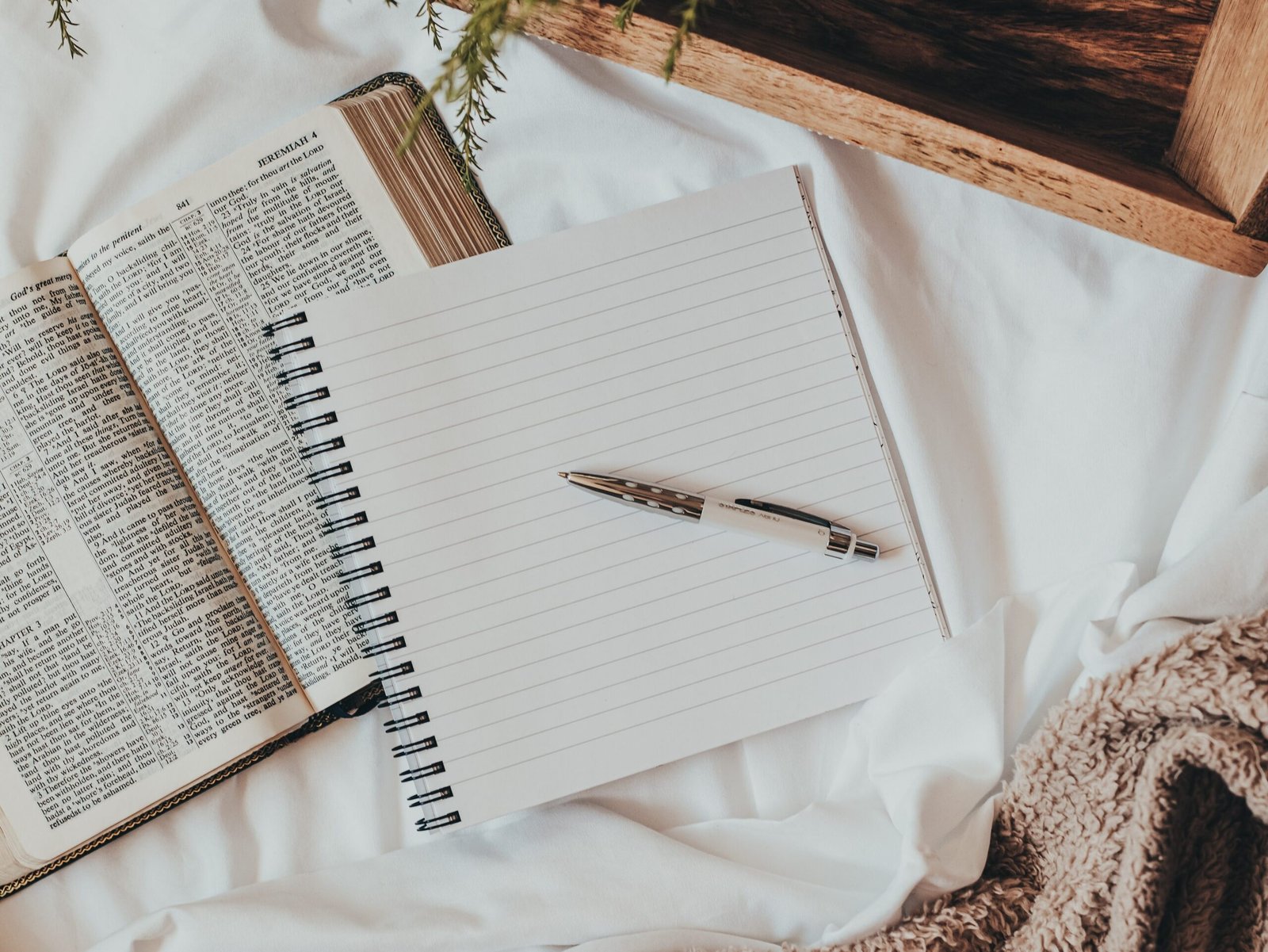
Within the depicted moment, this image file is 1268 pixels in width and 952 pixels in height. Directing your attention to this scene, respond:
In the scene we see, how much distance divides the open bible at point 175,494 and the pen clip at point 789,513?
0.87ft

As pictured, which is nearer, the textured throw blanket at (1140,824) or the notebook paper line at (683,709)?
the textured throw blanket at (1140,824)

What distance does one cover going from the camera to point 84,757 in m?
0.62

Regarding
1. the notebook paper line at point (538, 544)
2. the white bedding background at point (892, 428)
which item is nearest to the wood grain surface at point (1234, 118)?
the white bedding background at point (892, 428)

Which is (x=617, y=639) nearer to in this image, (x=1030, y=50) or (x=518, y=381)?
(x=518, y=381)

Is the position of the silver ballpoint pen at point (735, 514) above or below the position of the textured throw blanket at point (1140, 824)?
above

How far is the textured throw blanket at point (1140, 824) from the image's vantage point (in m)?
0.51

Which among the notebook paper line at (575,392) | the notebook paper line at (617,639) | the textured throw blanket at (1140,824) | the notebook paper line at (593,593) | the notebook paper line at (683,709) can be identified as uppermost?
the notebook paper line at (575,392)

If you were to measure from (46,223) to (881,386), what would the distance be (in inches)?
23.0

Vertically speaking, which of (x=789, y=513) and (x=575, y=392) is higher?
(x=575, y=392)

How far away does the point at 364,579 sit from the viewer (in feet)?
2.01

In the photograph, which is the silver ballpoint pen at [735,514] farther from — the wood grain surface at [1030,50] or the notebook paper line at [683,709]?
the wood grain surface at [1030,50]

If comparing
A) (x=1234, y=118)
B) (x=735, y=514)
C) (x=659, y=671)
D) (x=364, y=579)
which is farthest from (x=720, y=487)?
(x=1234, y=118)

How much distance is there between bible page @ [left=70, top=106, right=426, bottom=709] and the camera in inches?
24.9

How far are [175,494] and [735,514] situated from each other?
37cm
